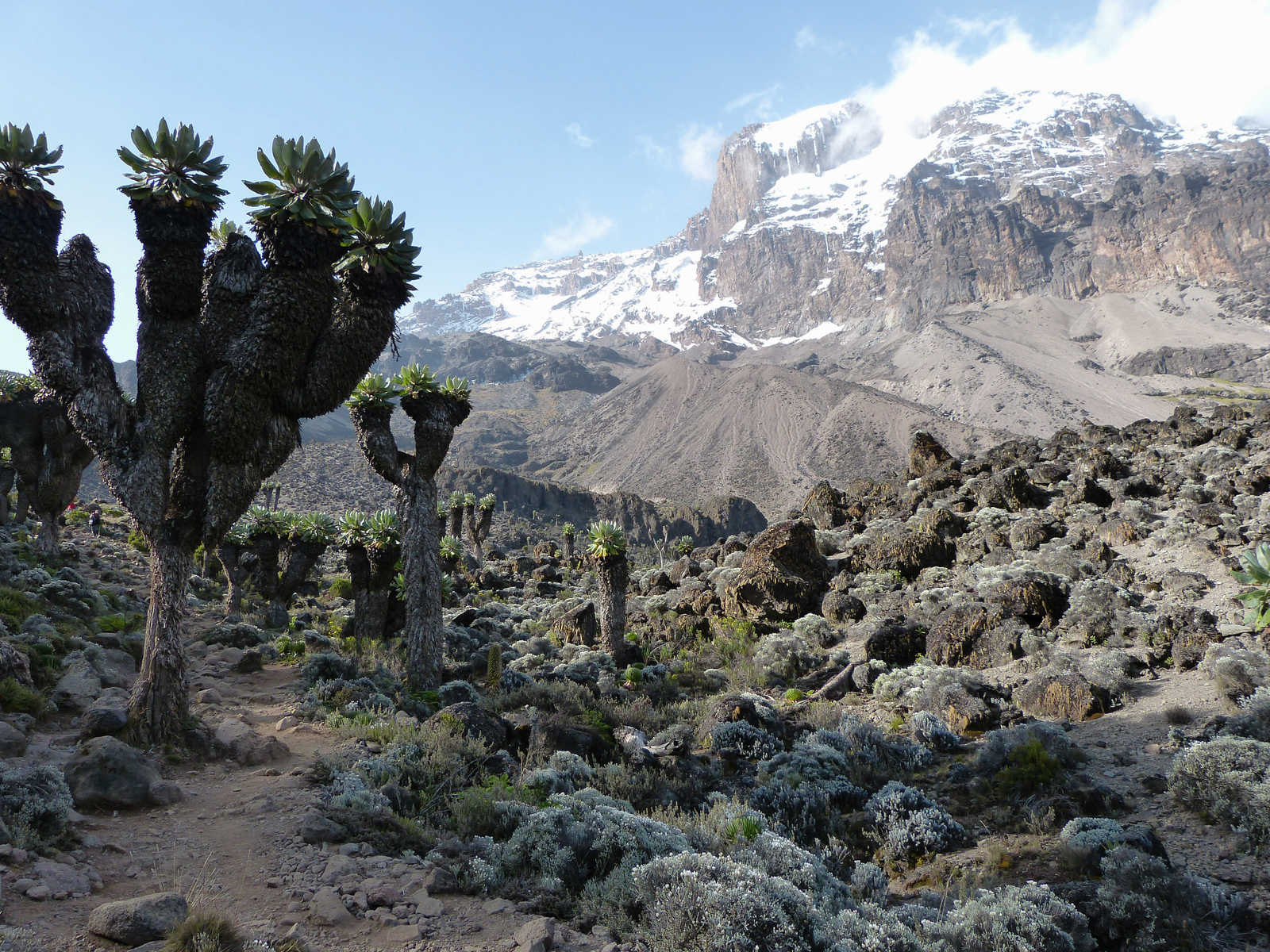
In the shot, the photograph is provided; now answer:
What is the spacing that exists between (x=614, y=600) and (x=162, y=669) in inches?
456

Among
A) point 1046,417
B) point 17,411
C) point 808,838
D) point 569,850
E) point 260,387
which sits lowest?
point 808,838

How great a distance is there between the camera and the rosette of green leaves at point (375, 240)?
32.9 ft

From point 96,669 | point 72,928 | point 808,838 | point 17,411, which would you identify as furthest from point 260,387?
point 17,411

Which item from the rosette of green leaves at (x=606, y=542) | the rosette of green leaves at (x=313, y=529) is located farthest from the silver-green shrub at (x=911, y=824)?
the rosette of green leaves at (x=313, y=529)

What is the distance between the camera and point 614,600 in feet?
61.2

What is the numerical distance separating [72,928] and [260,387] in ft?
20.7

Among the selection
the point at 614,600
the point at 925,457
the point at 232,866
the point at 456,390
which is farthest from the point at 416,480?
the point at 925,457

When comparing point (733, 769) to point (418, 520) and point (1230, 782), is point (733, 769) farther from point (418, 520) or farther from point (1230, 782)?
point (418, 520)

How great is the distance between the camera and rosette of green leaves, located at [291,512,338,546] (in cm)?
2170

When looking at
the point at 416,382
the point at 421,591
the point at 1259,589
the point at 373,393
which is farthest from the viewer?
the point at 416,382

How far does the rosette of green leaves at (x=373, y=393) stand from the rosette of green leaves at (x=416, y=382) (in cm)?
29

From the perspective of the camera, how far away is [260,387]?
29.7 ft

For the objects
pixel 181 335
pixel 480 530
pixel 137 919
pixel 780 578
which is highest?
pixel 181 335

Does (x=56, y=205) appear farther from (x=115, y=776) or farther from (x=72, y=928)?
(x=72, y=928)
